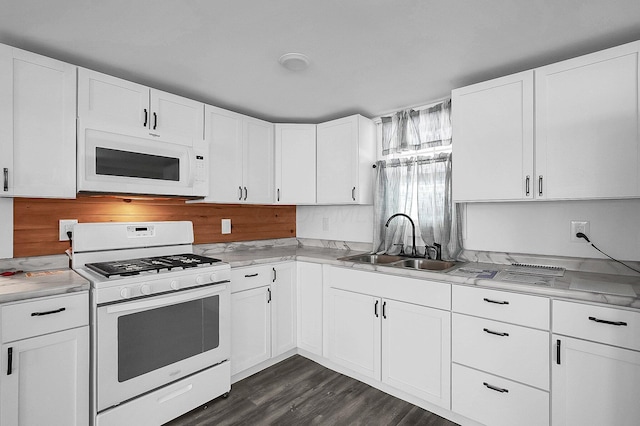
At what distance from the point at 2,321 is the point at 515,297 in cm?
255

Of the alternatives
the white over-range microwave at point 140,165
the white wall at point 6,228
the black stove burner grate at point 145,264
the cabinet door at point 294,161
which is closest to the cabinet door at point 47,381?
the black stove burner grate at point 145,264

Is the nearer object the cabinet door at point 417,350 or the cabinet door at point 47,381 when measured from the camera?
the cabinet door at point 47,381

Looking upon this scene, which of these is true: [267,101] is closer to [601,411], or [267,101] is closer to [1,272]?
[1,272]

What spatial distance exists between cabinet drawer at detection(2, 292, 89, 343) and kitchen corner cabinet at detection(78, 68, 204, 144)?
104 centimetres

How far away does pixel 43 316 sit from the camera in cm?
154

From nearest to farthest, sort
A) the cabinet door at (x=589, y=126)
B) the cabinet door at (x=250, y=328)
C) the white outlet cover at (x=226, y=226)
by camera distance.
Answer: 1. the cabinet door at (x=589, y=126)
2. the cabinet door at (x=250, y=328)
3. the white outlet cover at (x=226, y=226)

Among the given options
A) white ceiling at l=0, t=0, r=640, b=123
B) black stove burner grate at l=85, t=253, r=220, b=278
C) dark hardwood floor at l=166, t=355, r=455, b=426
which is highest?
white ceiling at l=0, t=0, r=640, b=123

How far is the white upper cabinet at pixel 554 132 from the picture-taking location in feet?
5.47

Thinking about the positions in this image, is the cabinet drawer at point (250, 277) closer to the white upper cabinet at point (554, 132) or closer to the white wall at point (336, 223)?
the white wall at point (336, 223)

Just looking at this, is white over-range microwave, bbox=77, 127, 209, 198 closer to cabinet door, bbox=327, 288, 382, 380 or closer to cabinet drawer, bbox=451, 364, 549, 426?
cabinet door, bbox=327, 288, 382, 380

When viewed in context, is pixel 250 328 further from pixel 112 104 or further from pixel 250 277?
pixel 112 104

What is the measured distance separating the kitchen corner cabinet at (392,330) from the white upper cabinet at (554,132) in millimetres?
800

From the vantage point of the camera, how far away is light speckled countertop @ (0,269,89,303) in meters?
1.49

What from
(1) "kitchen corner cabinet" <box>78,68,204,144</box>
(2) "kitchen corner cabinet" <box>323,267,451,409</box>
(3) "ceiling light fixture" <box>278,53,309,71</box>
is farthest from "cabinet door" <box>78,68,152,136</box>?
(2) "kitchen corner cabinet" <box>323,267,451,409</box>
